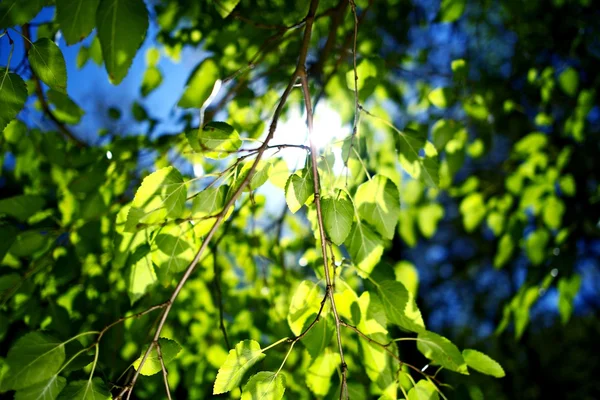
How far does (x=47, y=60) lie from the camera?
612 millimetres

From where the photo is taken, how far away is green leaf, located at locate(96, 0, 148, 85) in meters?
0.55

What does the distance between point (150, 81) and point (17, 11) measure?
1.00 meters

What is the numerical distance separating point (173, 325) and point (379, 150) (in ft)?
3.34

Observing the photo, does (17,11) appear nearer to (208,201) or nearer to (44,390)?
(208,201)

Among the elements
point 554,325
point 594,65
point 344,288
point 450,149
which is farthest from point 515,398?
point 344,288

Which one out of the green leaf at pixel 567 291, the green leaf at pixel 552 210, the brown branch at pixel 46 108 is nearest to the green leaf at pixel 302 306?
the brown branch at pixel 46 108

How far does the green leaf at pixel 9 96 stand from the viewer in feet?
1.94

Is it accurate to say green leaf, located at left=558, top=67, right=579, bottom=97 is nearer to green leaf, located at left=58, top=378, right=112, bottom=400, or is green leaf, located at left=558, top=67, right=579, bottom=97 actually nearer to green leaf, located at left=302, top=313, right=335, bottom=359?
green leaf, located at left=302, top=313, right=335, bottom=359

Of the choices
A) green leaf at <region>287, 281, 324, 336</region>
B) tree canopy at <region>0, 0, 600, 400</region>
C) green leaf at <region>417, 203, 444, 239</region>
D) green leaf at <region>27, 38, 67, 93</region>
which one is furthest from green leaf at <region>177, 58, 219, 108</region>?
A: green leaf at <region>417, 203, 444, 239</region>

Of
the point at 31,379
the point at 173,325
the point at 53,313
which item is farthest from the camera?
the point at 173,325

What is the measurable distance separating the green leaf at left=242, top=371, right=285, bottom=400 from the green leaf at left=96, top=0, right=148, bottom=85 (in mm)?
411

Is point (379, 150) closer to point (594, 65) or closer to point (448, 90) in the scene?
point (448, 90)

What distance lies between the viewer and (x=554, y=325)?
655cm

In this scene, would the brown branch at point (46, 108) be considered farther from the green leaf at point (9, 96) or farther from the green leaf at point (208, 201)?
the green leaf at point (208, 201)
